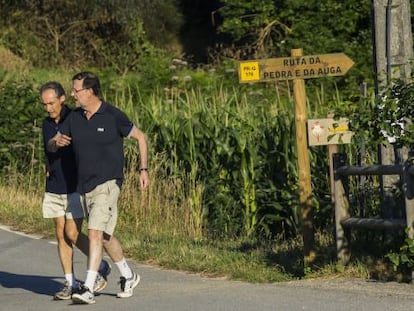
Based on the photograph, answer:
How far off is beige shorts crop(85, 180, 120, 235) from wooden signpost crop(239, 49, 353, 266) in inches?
85.3

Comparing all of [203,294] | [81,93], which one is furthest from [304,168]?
[81,93]

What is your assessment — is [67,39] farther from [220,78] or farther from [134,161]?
[134,161]

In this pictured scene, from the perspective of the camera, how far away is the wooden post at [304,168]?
11.8 meters

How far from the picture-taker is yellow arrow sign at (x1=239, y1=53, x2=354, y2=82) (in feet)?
38.4

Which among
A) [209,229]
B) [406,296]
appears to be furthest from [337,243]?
[209,229]

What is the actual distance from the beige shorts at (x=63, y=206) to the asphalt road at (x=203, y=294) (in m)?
0.79

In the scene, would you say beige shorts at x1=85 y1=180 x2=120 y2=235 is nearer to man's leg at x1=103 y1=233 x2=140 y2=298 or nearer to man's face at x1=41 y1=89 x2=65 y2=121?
man's leg at x1=103 y1=233 x2=140 y2=298

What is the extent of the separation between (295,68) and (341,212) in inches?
60.0

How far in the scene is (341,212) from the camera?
11.4 meters

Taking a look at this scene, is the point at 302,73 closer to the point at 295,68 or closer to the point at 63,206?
the point at 295,68

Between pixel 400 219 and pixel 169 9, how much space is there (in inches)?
1100

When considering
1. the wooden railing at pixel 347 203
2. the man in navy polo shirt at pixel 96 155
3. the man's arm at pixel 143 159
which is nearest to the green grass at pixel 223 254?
the wooden railing at pixel 347 203

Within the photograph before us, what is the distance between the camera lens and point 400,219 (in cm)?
1077

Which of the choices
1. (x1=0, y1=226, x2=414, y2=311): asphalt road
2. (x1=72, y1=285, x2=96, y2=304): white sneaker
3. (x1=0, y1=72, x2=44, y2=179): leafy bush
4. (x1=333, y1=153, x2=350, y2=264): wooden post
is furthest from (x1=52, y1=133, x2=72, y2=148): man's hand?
(x1=0, y1=72, x2=44, y2=179): leafy bush
